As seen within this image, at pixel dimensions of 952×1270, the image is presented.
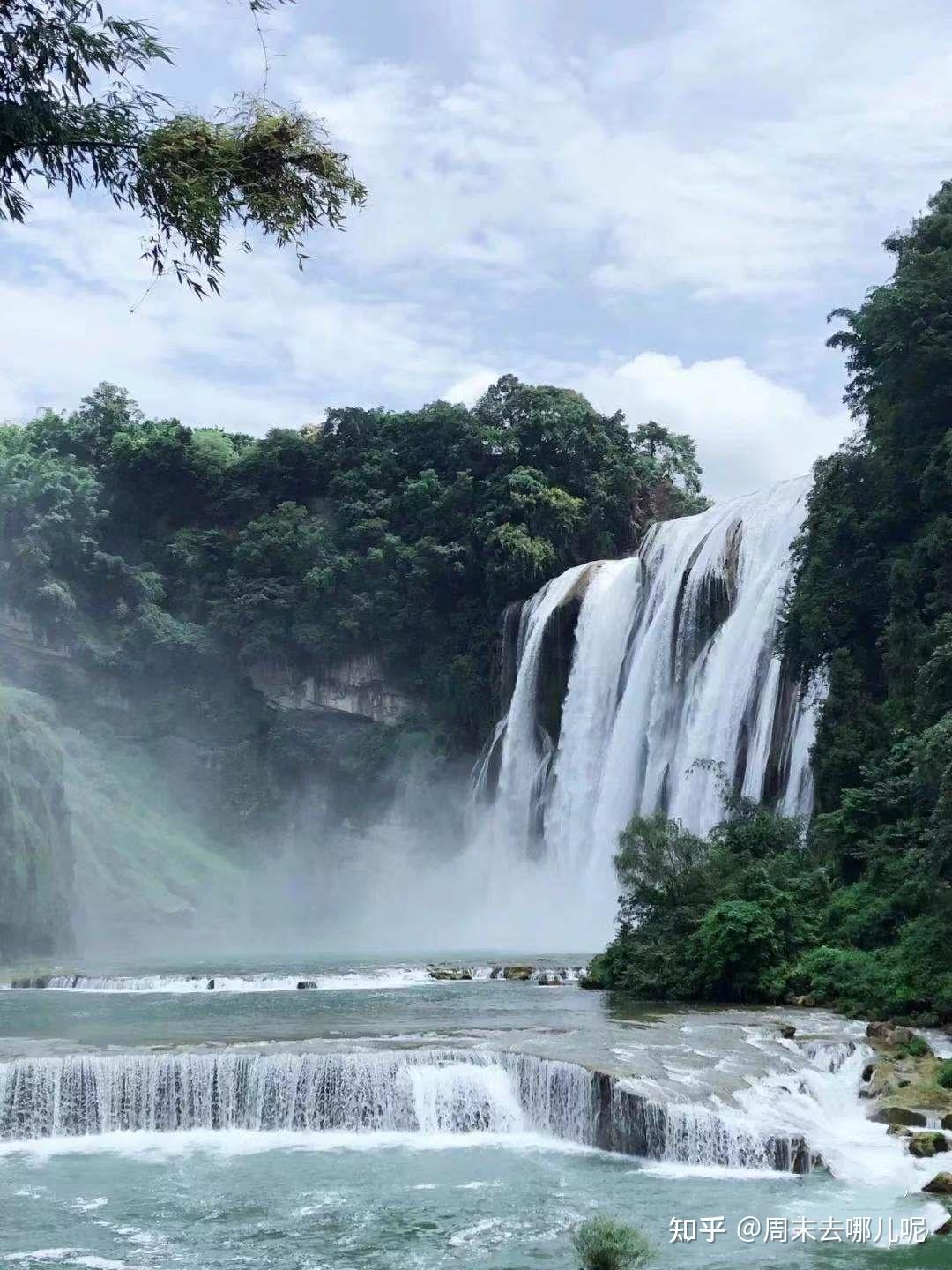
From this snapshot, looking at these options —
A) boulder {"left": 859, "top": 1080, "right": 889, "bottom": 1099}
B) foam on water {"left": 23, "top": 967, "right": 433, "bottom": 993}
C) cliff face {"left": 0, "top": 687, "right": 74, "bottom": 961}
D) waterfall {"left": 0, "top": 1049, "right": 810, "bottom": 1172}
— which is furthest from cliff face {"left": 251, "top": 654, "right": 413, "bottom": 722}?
boulder {"left": 859, "top": 1080, "right": 889, "bottom": 1099}

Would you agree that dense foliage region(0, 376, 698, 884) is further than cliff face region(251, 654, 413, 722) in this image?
No

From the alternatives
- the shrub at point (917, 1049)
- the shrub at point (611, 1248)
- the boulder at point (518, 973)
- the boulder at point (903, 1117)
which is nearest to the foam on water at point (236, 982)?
the boulder at point (518, 973)

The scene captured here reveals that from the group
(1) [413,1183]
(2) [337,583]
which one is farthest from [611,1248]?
(2) [337,583]

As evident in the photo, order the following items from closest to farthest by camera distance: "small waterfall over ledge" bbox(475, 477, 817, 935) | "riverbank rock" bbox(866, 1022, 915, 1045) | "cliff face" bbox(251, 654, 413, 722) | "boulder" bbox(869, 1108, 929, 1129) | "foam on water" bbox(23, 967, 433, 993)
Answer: "boulder" bbox(869, 1108, 929, 1129) < "riverbank rock" bbox(866, 1022, 915, 1045) < "foam on water" bbox(23, 967, 433, 993) < "small waterfall over ledge" bbox(475, 477, 817, 935) < "cliff face" bbox(251, 654, 413, 722)

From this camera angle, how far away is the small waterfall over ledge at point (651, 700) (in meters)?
31.1

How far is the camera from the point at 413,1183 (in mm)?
12992

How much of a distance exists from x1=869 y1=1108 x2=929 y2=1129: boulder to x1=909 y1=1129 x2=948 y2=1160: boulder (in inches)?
30.4

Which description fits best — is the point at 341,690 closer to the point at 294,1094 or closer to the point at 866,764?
the point at 866,764

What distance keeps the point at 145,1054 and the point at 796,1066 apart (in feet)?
24.6

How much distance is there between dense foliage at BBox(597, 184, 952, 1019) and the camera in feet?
68.3

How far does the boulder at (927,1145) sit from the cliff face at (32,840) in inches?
950

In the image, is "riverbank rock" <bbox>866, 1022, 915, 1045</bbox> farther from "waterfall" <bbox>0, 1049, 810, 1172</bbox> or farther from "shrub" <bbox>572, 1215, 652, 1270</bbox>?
"shrub" <bbox>572, 1215, 652, 1270</bbox>

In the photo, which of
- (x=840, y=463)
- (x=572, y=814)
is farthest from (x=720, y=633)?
(x=572, y=814)

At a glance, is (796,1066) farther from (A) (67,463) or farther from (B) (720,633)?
(A) (67,463)
